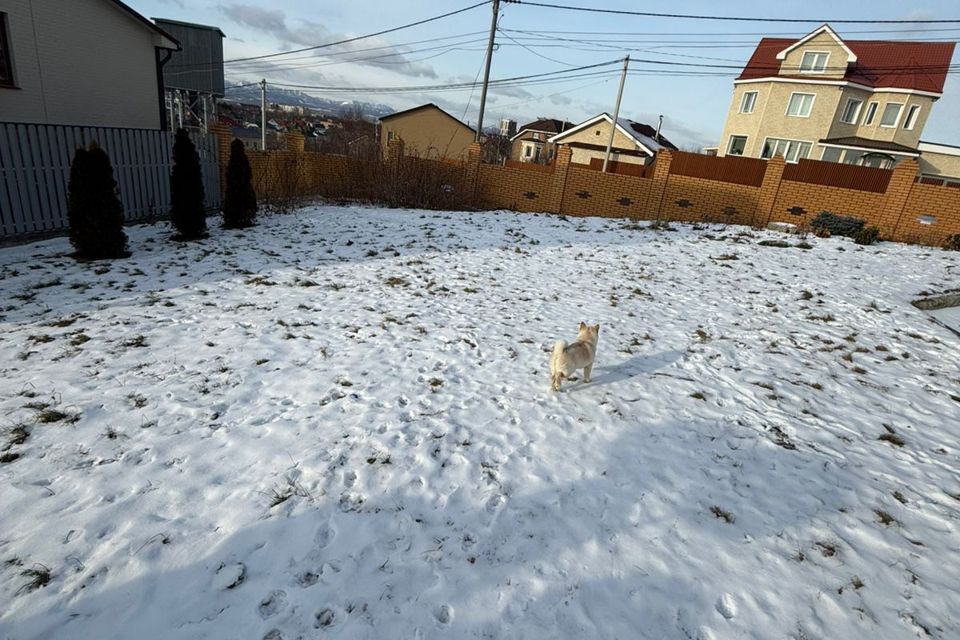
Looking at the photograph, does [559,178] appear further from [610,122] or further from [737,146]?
[610,122]

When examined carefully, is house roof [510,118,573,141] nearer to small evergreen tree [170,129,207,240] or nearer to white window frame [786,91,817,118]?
white window frame [786,91,817,118]

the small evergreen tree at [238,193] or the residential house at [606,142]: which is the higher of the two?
the residential house at [606,142]

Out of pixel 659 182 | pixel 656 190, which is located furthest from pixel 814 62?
pixel 656 190

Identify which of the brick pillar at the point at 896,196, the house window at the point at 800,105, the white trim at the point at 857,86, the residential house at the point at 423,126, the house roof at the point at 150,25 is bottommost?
the brick pillar at the point at 896,196

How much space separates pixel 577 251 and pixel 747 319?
422 cm

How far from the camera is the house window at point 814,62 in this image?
2680 centimetres

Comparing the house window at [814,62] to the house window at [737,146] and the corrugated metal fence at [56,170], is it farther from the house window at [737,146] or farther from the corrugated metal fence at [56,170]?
the corrugated metal fence at [56,170]

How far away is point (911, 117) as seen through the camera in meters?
27.7

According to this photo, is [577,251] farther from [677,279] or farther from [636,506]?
[636,506]

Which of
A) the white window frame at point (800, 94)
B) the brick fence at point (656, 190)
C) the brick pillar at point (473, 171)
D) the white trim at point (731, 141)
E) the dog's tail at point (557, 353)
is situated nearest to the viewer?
the dog's tail at point (557, 353)

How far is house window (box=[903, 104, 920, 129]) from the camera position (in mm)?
27406

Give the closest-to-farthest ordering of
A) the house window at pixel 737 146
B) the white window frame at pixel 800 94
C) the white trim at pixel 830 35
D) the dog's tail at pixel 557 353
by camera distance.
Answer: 1. the dog's tail at pixel 557 353
2. the white trim at pixel 830 35
3. the white window frame at pixel 800 94
4. the house window at pixel 737 146

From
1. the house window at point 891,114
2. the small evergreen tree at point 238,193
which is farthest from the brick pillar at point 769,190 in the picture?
the house window at point 891,114

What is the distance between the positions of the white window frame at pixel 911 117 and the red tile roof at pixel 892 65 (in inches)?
41.0
